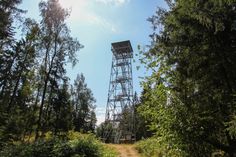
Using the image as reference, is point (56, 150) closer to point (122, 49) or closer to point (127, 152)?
point (127, 152)

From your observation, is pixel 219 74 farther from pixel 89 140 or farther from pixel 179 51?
pixel 89 140

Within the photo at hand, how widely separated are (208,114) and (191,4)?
10.6ft

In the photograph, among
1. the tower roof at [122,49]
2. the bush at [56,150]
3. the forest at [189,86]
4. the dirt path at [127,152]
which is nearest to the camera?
the forest at [189,86]

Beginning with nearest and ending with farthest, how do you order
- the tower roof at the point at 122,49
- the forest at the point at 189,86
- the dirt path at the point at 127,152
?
the forest at the point at 189,86
the dirt path at the point at 127,152
the tower roof at the point at 122,49

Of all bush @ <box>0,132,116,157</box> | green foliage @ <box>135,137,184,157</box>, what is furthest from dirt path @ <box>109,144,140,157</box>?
bush @ <box>0,132,116,157</box>

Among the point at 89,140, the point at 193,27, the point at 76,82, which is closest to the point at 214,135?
the point at 193,27

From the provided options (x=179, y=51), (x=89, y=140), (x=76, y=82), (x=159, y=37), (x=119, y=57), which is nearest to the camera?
(x=179, y=51)

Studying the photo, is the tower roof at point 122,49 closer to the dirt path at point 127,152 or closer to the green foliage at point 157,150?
the dirt path at point 127,152

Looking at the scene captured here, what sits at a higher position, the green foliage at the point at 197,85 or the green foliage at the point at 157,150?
the green foliage at the point at 197,85

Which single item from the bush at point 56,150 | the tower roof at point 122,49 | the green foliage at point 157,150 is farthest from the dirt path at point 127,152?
the tower roof at point 122,49

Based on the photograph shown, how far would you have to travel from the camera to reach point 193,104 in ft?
26.6

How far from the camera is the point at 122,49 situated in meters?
26.6

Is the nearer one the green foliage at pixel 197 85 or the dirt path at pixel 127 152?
the green foliage at pixel 197 85

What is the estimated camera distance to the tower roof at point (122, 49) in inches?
1044
